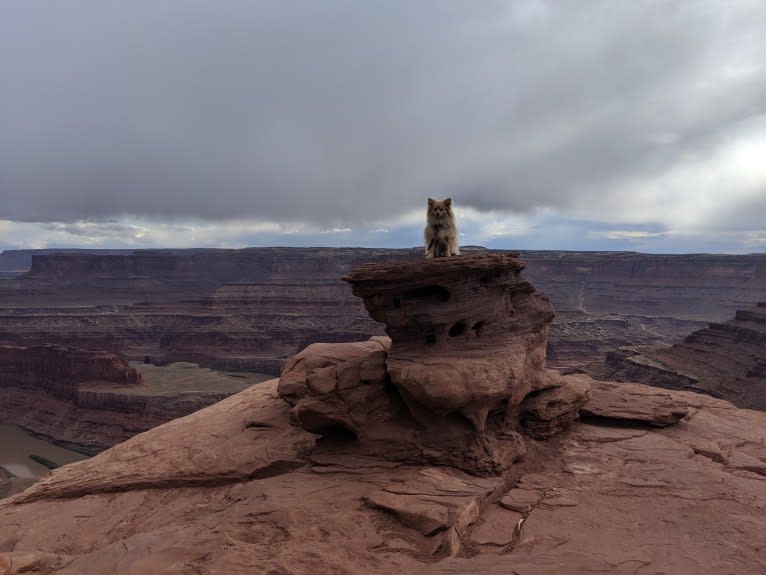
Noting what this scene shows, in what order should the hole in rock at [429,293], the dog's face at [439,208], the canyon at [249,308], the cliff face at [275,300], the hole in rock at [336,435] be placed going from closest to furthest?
the hole in rock at [336,435], the hole in rock at [429,293], the dog's face at [439,208], the canyon at [249,308], the cliff face at [275,300]

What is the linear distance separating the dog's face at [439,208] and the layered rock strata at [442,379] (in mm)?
1784

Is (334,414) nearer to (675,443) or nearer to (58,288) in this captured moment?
(675,443)

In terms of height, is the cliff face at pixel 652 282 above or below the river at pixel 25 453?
above

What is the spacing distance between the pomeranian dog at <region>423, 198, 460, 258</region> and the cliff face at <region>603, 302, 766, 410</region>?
133ft

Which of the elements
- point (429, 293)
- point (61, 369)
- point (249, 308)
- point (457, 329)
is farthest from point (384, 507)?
point (249, 308)

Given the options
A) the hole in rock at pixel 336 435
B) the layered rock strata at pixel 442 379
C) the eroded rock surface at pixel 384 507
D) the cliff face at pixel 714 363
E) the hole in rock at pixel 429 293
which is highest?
the hole in rock at pixel 429 293

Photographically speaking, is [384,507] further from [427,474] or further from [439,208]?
[439,208]

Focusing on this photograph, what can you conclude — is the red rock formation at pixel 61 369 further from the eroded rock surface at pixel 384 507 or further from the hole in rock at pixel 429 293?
the hole in rock at pixel 429 293

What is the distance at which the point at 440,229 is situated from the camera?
1448 centimetres

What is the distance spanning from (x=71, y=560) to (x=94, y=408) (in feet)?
163

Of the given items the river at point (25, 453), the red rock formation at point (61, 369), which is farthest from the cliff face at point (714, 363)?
the red rock formation at point (61, 369)

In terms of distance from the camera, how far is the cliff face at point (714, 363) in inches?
1804

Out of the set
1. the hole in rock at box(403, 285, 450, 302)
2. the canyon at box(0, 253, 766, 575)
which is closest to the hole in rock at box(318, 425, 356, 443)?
the canyon at box(0, 253, 766, 575)

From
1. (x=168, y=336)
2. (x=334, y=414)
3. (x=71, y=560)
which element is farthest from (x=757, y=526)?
(x=168, y=336)
